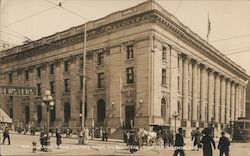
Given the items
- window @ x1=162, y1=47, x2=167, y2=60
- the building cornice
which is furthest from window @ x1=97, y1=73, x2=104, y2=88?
window @ x1=162, y1=47, x2=167, y2=60

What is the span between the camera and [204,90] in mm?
25094

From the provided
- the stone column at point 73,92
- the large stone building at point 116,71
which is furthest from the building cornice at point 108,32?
the stone column at point 73,92

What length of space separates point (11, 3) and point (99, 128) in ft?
36.9

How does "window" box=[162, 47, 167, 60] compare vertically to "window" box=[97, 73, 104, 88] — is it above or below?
above

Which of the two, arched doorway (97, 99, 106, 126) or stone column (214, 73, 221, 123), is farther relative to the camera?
stone column (214, 73, 221, 123)

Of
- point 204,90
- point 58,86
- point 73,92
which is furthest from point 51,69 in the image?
point 204,90

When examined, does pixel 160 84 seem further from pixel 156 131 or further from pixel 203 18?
pixel 203 18

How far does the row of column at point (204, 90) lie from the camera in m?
23.7

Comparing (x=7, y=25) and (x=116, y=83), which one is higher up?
(x=7, y=25)

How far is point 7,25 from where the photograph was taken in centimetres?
1012

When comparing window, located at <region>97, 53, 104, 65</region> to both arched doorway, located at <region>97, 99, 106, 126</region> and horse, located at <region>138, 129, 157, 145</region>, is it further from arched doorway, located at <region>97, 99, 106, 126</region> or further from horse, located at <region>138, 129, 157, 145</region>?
horse, located at <region>138, 129, 157, 145</region>

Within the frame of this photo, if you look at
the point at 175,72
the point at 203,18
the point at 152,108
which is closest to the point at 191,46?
the point at 175,72

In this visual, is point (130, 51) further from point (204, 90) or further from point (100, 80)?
point (204, 90)

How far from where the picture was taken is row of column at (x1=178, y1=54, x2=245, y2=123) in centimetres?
2366
